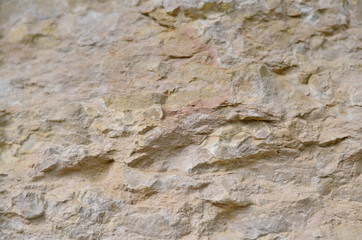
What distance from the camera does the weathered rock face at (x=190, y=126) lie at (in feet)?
4.09

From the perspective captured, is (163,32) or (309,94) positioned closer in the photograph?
(309,94)

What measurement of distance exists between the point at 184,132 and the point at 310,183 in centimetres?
40

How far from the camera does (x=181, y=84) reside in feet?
4.52

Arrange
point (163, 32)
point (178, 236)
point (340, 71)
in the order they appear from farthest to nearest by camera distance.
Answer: point (163, 32) < point (340, 71) < point (178, 236)

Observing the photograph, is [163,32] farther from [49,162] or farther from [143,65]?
[49,162]

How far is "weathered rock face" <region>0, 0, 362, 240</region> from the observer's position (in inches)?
49.1

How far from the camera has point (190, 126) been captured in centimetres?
131

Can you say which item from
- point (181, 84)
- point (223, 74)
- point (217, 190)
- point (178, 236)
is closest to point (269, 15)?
point (223, 74)

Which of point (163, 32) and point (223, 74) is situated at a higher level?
point (163, 32)

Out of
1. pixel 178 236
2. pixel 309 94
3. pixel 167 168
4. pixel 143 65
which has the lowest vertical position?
pixel 178 236

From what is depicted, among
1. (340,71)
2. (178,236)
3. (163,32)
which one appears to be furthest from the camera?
(163,32)

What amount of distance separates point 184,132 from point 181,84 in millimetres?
166

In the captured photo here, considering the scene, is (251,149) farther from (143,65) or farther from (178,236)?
(143,65)

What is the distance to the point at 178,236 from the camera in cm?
124
